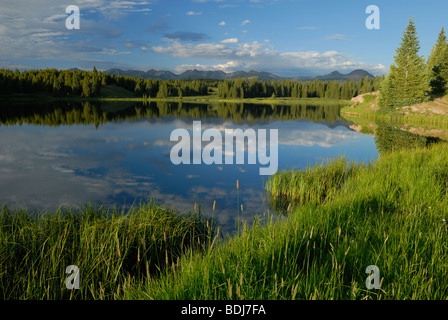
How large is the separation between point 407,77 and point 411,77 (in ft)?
2.87

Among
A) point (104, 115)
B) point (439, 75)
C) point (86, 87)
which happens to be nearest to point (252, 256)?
point (104, 115)

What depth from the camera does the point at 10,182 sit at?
16125mm

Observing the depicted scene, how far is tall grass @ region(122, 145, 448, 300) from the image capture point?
4.70m

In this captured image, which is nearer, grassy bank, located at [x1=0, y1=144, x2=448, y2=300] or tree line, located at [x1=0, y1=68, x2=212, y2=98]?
grassy bank, located at [x1=0, y1=144, x2=448, y2=300]

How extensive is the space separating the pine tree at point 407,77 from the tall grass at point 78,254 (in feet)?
219

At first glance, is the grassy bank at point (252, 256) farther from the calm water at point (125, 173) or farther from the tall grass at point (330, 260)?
the calm water at point (125, 173)

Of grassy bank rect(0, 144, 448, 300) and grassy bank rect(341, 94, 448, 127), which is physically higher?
grassy bank rect(341, 94, 448, 127)

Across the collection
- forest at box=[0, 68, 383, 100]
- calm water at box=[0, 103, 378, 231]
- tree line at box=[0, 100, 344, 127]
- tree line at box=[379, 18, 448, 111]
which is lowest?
calm water at box=[0, 103, 378, 231]

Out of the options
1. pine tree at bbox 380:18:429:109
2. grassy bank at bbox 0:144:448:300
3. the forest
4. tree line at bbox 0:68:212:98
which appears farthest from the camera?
the forest

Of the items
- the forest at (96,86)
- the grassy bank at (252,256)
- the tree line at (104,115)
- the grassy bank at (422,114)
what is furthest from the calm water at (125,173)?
the forest at (96,86)

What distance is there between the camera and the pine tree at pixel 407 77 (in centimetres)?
5988

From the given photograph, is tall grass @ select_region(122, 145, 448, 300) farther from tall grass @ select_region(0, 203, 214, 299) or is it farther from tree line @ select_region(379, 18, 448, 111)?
tree line @ select_region(379, 18, 448, 111)

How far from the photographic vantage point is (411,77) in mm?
60562

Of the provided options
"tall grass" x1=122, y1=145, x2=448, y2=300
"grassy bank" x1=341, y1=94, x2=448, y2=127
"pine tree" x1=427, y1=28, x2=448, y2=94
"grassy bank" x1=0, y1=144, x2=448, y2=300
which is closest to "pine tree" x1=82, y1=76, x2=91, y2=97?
"grassy bank" x1=341, y1=94, x2=448, y2=127
